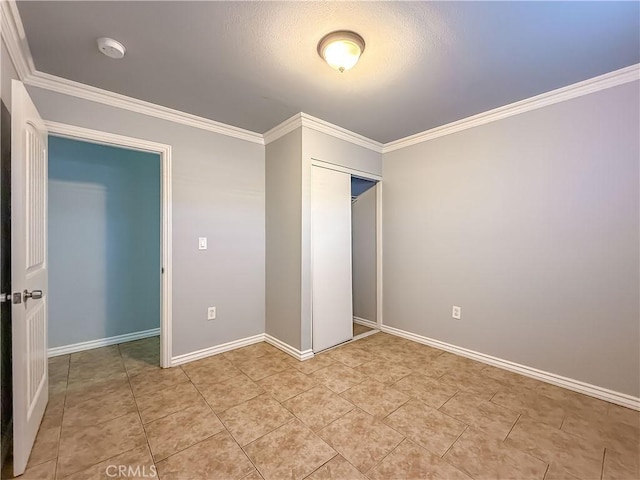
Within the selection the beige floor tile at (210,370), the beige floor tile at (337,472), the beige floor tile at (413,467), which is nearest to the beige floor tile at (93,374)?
the beige floor tile at (210,370)

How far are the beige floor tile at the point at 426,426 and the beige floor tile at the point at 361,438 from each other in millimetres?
88

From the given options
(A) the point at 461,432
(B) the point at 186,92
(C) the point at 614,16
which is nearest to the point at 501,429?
(A) the point at 461,432

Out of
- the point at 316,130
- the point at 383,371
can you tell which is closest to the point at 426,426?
the point at 383,371

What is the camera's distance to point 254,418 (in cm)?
183

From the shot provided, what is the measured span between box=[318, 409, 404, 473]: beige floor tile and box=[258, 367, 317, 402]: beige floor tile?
0.46 meters

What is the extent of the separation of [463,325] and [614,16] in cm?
242

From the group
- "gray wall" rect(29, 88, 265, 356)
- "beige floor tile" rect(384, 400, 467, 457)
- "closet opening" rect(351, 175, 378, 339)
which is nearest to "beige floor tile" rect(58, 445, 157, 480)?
"gray wall" rect(29, 88, 265, 356)

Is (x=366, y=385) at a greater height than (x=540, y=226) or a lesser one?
lesser

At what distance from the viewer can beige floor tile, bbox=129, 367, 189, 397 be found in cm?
218

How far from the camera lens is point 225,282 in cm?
292

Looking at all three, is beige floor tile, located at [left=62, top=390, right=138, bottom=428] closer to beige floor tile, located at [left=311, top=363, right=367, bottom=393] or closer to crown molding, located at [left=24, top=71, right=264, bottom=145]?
beige floor tile, located at [left=311, top=363, right=367, bottom=393]

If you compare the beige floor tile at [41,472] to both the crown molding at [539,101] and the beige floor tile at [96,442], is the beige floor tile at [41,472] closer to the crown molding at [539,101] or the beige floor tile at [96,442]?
the beige floor tile at [96,442]

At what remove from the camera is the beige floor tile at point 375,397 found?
192 cm

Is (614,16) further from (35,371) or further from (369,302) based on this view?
(35,371)
